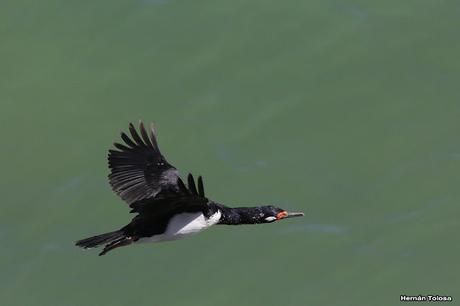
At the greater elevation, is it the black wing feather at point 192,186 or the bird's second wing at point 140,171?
the bird's second wing at point 140,171

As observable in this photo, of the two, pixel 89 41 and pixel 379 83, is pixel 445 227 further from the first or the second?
pixel 89 41

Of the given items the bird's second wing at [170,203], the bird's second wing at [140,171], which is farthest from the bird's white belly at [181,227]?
the bird's second wing at [140,171]

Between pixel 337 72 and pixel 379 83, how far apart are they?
73 cm

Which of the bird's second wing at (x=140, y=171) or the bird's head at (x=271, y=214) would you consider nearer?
the bird's second wing at (x=140, y=171)

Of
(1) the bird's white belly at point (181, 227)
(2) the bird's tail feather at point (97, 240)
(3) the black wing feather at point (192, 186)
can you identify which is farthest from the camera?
(1) the bird's white belly at point (181, 227)

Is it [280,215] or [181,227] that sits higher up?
[181,227]

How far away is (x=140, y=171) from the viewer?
706 inches

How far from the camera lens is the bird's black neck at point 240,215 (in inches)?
722

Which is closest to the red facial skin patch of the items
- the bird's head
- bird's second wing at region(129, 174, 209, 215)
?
the bird's head

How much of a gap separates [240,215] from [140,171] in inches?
60.2

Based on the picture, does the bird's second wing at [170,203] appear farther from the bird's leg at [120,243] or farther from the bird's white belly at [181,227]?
the bird's leg at [120,243]

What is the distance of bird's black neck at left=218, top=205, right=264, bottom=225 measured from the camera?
18.3 meters

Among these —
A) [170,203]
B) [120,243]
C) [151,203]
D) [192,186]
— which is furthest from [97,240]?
[192,186]

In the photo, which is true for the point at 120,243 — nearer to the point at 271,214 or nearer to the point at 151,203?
the point at 151,203
